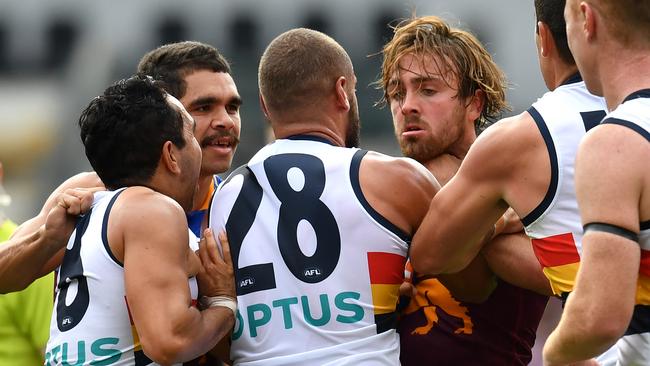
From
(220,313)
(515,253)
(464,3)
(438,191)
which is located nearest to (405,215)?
(438,191)

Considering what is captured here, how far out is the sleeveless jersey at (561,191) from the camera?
403cm

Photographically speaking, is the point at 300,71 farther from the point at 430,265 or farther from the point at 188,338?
the point at 188,338

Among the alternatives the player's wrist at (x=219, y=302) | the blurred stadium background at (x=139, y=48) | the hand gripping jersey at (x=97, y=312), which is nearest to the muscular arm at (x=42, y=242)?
the hand gripping jersey at (x=97, y=312)

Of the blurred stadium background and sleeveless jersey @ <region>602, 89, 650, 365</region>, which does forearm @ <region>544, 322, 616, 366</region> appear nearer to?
sleeveless jersey @ <region>602, 89, 650, 365</region>

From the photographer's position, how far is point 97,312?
4.33 metres

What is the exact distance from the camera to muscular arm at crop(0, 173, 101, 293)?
15.2 feet

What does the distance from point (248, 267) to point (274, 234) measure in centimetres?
18

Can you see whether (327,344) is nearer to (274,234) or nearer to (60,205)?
(274,234)

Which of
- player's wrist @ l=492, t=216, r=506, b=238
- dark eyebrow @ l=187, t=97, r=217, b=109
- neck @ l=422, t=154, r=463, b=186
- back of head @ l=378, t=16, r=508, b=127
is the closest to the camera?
player's wrist @ l=492, t=216, r=506, b=238

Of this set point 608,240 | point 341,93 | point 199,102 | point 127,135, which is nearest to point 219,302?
point 127,135

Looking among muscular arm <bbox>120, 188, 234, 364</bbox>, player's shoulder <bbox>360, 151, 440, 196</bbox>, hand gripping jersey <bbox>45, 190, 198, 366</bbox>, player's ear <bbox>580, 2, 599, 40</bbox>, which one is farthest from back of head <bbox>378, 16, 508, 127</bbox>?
player's ear <bbox>580, 2, 599, 40</bbox>

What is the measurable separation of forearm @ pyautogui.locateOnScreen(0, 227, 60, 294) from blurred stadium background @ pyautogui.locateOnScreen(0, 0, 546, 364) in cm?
1046

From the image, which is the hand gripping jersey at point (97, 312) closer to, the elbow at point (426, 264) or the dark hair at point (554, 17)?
the elbow at point (426, 264)

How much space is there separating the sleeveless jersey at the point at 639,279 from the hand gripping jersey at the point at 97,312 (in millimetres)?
1886
